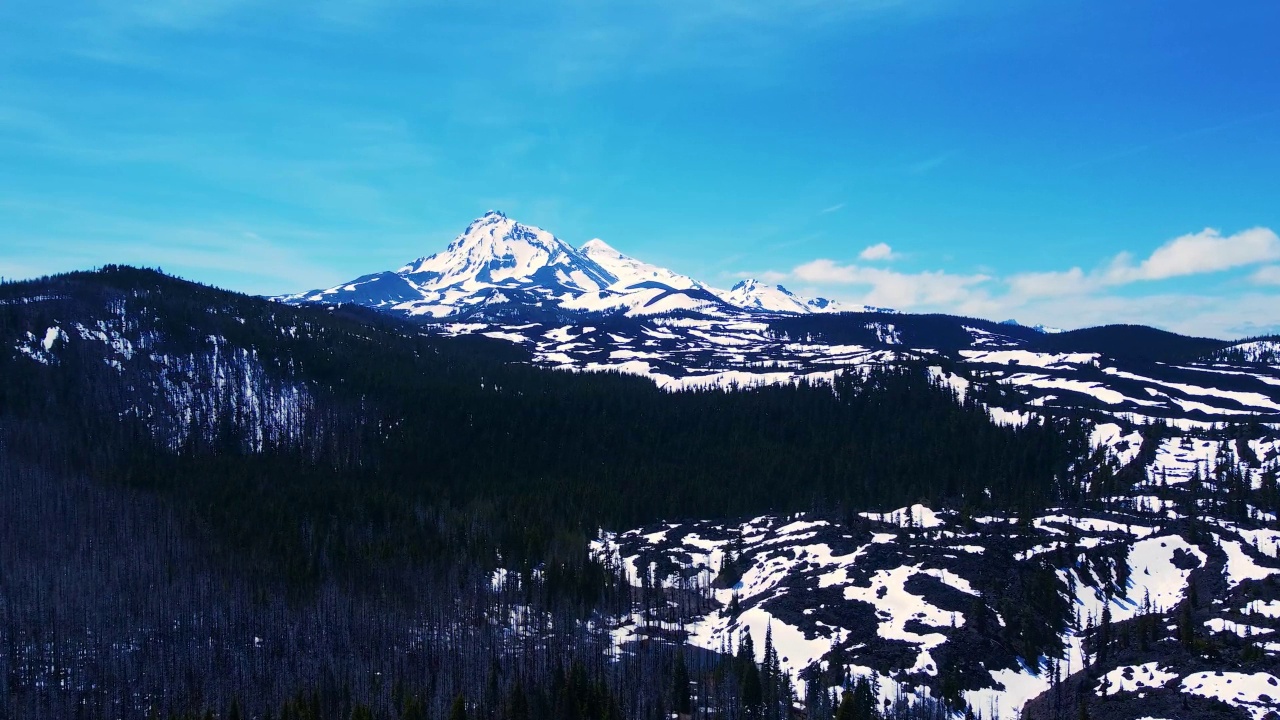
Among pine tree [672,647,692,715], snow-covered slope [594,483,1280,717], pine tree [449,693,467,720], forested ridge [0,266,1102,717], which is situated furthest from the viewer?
forested ridge [0,266,1102,717]

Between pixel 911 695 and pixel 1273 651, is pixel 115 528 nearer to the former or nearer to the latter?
pixel 911 695

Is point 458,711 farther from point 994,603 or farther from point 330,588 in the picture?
point 994,603

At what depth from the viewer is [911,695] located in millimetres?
98125

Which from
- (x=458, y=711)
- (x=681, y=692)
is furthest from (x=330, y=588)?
(x=681, y=692)

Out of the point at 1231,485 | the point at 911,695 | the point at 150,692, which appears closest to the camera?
the point at 911,695

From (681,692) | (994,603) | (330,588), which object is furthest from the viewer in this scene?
(330,588)

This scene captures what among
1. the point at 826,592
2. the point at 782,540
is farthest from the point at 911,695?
the point at 782,540

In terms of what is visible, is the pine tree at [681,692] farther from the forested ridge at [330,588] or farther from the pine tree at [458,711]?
the pine tree at [458,711]

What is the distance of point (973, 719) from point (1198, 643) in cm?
3105

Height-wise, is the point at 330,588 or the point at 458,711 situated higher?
the point at 330,588

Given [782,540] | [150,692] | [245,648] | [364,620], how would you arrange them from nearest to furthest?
[150,692] → [245,648] → [364,620] → [782,540]

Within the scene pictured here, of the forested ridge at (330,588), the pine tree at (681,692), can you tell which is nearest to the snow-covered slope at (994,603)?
the forested ridge at (330,588)

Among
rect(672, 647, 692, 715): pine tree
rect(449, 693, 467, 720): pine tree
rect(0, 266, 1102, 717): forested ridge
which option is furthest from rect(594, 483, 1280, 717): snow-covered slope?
rect(449, 693, 467, 720): pine tree

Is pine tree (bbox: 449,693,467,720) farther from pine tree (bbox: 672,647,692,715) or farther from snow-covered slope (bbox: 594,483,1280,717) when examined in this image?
snow-covered slope (bbox: 594,483,1280,717)
